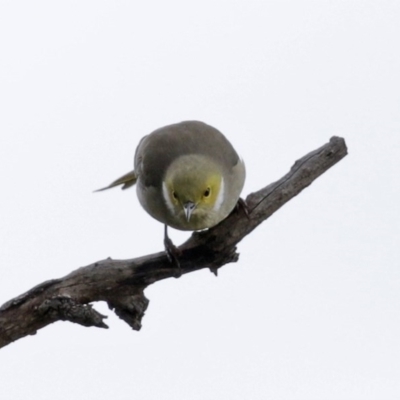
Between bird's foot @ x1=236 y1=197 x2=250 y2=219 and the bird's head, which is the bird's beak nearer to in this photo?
the bird's head

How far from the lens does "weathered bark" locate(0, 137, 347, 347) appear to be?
764cm

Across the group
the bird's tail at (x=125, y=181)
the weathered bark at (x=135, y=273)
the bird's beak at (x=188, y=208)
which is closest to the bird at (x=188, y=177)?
the bird's beak at (x=188, y=208)

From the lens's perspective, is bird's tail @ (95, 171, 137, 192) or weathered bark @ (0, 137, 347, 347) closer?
weathered bark @ (0, 137, 347, 347)

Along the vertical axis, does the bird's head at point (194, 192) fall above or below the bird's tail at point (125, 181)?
below

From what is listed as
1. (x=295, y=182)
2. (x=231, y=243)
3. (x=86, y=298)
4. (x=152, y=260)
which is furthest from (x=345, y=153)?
(x=86, y=298)

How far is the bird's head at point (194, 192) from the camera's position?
8414 millimetres

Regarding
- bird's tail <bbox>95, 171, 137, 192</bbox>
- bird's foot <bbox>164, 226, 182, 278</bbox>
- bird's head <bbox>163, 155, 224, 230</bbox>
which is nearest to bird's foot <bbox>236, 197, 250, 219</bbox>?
bird's head <bbox>163, 155, 224, 230</bbox>

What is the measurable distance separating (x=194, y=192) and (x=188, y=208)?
0.14m

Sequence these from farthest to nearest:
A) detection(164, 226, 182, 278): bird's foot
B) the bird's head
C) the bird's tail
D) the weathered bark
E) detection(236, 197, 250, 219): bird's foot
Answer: the bird's tail
the bird's head
detection(236, 197, 250, 219): bird's foot
detection(164, 226, 182, 278): bird's foot
the weathered bark

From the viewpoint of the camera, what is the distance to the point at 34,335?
7.78 metres

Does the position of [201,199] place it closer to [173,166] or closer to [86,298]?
[173,166]

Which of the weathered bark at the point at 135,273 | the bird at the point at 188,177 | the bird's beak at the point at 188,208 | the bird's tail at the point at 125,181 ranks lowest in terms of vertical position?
the weathered bark at the point at 135,273

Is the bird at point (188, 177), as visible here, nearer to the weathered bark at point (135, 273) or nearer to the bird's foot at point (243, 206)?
the bird's foot at point (243, 206)

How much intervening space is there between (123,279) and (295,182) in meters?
1.52
